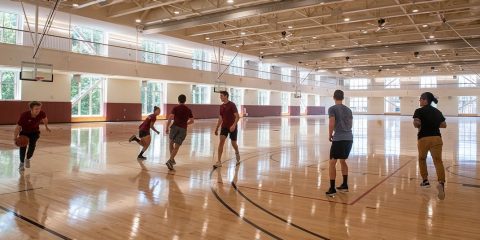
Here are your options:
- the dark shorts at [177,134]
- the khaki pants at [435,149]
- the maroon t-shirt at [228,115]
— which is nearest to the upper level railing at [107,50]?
the dark shorts at [177,134]

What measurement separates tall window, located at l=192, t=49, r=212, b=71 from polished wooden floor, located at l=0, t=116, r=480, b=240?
1034 inches

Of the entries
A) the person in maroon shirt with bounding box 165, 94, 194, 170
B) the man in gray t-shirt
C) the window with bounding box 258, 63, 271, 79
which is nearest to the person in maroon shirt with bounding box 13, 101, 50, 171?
the person in maroon shirt with bounding box 165, 94, 194, 170

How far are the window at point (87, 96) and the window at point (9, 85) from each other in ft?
12.9

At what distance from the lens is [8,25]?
2258 centimetres

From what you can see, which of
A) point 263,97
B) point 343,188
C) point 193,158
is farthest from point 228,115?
point 263,97

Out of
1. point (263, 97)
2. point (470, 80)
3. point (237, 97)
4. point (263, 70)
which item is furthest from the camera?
point (470, 80)

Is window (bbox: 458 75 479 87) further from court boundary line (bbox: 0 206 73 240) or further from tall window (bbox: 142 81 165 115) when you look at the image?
court boundary line (bbox: 0 206 73 240)

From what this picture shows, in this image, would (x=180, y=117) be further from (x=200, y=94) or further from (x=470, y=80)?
(x=470, y=80)

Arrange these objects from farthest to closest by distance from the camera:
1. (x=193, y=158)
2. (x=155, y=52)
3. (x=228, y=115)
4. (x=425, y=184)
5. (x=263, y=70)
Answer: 1. (x=263, y=70)
2. (x=155, y=52)
3. (x=193, y=158)
4. (x=228, y=115)
5. (x=425, y=184)

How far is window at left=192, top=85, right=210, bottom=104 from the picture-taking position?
3631cm

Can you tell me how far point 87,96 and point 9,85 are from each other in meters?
5.59

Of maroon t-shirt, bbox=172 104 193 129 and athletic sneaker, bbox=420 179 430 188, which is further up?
maroon t-shirt, bbox=172 104 193 129

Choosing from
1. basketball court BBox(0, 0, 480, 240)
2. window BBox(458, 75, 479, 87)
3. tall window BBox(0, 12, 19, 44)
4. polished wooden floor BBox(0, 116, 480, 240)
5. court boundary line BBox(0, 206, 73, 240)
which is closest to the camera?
court boundary line BBox(0, 206, 73, 240)

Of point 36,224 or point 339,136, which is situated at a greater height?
point 339,136
